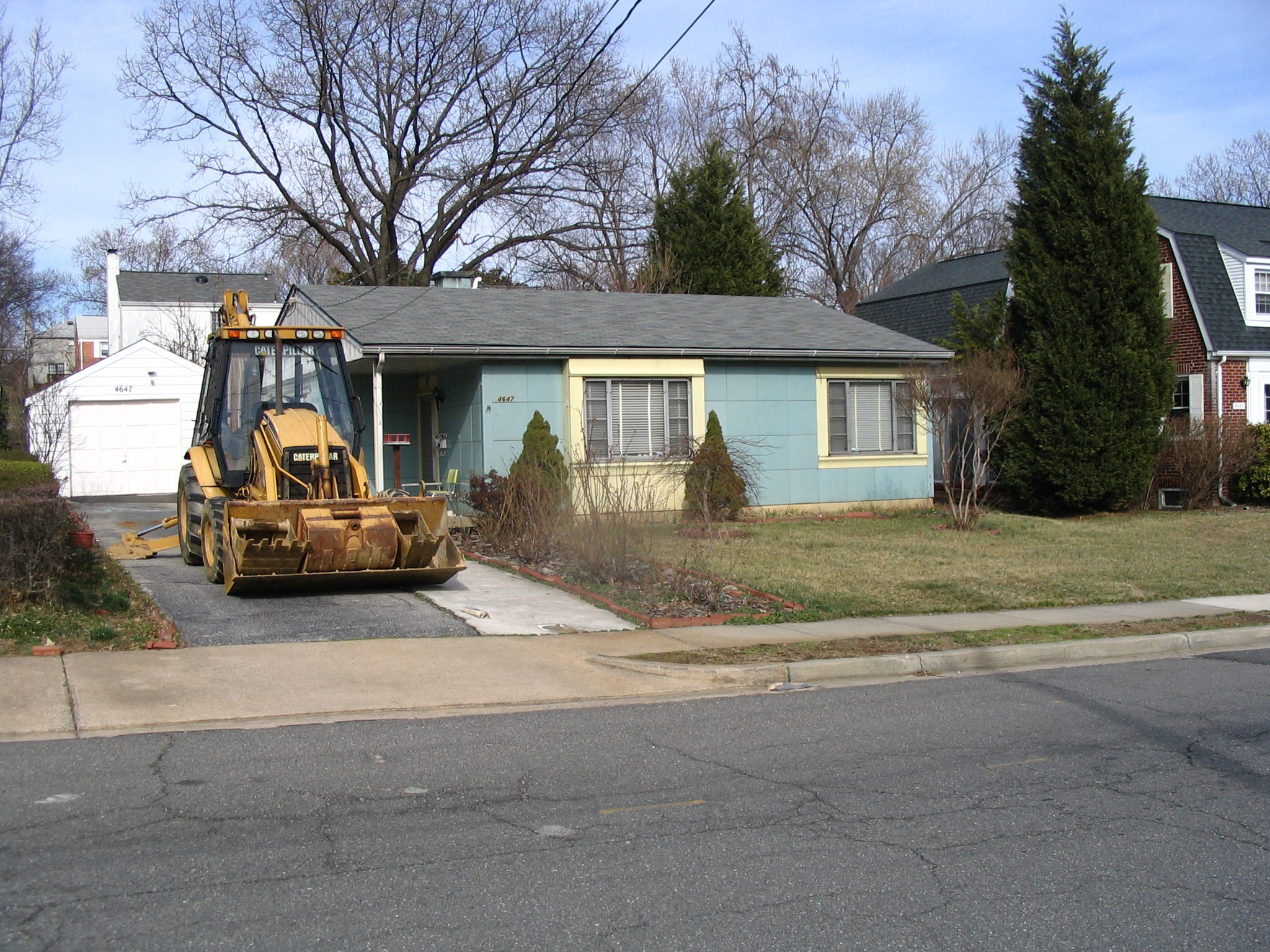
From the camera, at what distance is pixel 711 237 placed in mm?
36000

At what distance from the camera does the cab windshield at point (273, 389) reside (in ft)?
41.7

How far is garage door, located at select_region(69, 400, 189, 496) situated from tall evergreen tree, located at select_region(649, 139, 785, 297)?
15498mm

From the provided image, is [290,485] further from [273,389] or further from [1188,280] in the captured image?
[1188,280]

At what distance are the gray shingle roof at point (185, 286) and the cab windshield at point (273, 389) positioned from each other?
31.6m

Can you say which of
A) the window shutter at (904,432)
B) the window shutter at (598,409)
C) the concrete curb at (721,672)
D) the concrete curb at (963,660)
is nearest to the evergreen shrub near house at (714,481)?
the window shutter at (598,409)

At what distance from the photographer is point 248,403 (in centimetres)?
1282

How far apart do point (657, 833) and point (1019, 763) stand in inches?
103

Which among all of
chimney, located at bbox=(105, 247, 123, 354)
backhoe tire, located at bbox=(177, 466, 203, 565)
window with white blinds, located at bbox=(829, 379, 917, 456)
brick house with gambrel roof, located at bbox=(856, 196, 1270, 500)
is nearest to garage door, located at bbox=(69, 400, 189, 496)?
backhoe tire, located at bbox=(177, 466, 203, 565)

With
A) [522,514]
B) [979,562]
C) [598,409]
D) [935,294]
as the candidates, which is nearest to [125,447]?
[598,409]

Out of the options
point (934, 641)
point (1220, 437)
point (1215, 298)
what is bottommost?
point (934, 641)

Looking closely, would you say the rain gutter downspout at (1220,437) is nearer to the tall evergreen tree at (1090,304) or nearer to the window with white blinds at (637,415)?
the tall evergreen tree at (1090,304)

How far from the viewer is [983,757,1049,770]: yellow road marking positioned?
679cm

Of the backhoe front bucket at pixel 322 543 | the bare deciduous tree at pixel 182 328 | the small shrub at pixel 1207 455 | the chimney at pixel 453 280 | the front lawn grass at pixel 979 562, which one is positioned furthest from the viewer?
the bare deciduous tree at pixel 182 328

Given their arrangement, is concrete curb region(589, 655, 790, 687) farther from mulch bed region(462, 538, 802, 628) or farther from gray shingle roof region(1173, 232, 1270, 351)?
gray shingle roof region(1173, 232, 1270, 351)
